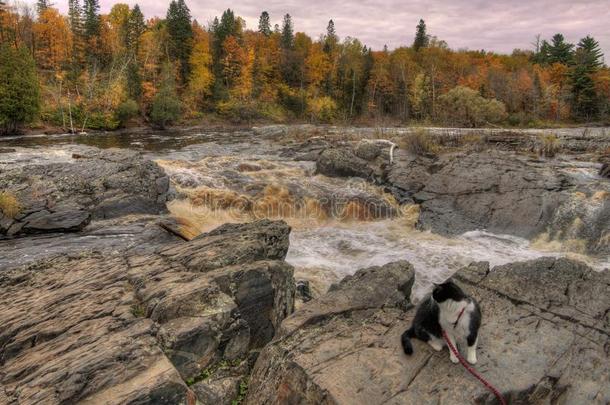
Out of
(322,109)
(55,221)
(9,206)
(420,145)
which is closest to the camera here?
(9,206)

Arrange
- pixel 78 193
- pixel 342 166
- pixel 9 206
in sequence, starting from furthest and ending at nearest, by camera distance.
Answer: pixel 342 166, pixel 78 193, pixel 9 206

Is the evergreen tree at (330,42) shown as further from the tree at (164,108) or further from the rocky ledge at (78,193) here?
the rocky ledge at (78,193)

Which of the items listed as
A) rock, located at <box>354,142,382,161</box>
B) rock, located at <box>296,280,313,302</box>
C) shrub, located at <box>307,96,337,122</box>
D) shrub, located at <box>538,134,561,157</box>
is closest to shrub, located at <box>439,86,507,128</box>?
shrub, located at <box>538,134,561,157</box>

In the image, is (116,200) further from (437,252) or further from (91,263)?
(437,252)

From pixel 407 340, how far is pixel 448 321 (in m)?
0.65

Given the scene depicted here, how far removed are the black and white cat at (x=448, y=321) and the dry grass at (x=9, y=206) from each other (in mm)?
10522

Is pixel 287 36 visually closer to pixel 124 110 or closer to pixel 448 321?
pixel 124 110

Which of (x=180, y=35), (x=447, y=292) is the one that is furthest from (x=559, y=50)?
(x=447, y=292)

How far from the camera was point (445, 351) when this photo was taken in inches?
174

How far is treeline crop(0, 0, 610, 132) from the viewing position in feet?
150

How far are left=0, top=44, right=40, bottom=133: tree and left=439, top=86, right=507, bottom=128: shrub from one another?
40341 millimetres

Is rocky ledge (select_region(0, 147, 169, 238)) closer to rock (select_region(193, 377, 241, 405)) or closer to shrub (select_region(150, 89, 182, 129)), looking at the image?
rock (select_region(193, 377, 241, 405))

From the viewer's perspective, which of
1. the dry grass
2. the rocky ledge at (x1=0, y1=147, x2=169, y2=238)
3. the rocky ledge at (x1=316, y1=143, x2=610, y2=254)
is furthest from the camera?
the rocky ledge at (x1=316, y1=143, x2=610, y2=254)

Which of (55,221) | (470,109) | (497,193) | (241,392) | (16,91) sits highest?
(16,91)
